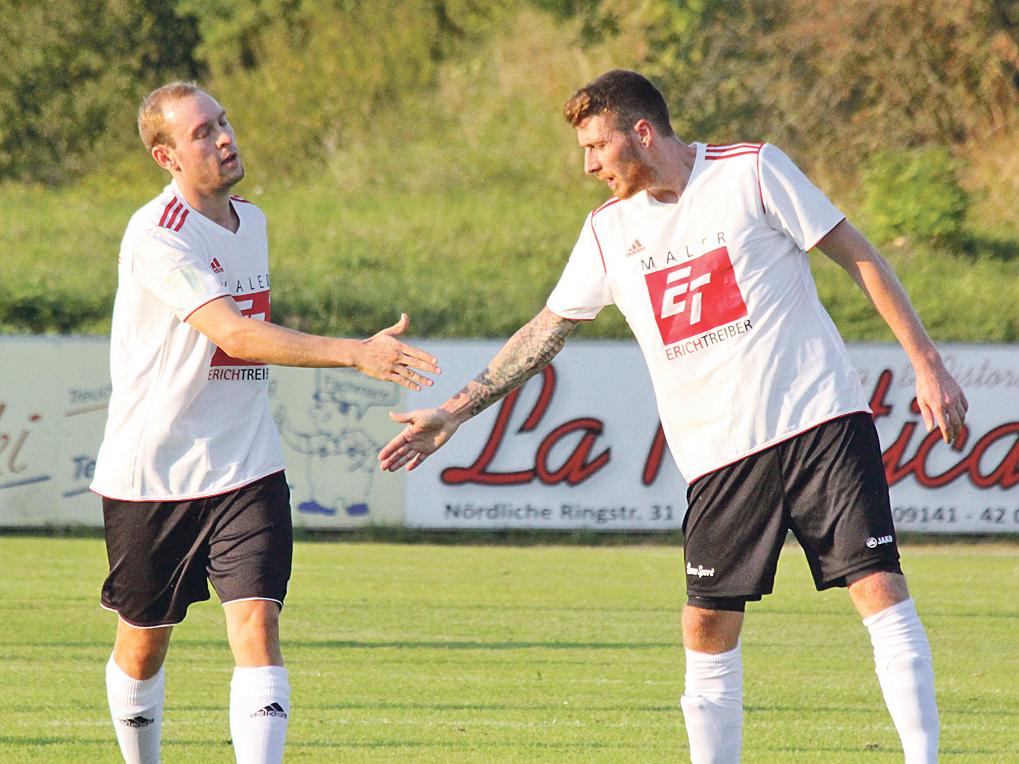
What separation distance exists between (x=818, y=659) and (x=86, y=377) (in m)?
9.76

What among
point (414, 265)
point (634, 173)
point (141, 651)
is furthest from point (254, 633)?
point (414, 265)

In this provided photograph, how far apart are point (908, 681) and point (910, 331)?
40.9 inches

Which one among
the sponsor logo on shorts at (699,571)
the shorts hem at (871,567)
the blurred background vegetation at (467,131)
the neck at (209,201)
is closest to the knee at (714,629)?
the sponsor logo on shorts at (699,571)


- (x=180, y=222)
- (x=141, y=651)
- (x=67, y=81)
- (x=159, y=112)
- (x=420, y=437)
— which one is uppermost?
(x=67, y=81)

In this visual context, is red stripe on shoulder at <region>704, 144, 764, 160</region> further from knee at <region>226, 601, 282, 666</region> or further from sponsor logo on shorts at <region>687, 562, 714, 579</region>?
knee at <region>226, 601, 282, 666</region>

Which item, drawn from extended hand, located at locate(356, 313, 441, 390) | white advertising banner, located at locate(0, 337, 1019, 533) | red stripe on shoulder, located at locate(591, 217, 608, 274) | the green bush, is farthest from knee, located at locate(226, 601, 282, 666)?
the green bush

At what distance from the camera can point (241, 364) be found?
5.45 m

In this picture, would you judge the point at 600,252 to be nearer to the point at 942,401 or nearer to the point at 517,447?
the point at 942,401

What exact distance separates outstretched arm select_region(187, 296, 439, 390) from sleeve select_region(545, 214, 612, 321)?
2.74 feet

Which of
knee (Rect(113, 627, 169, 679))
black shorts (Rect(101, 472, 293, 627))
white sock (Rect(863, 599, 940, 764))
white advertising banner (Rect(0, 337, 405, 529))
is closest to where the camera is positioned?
white sock (Rect(863, 599, 940, 764))

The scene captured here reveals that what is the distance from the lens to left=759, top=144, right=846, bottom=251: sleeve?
525 centimetres

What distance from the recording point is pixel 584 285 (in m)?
5.70

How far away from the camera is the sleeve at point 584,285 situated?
18.6 feet

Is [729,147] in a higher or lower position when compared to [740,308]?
higher
